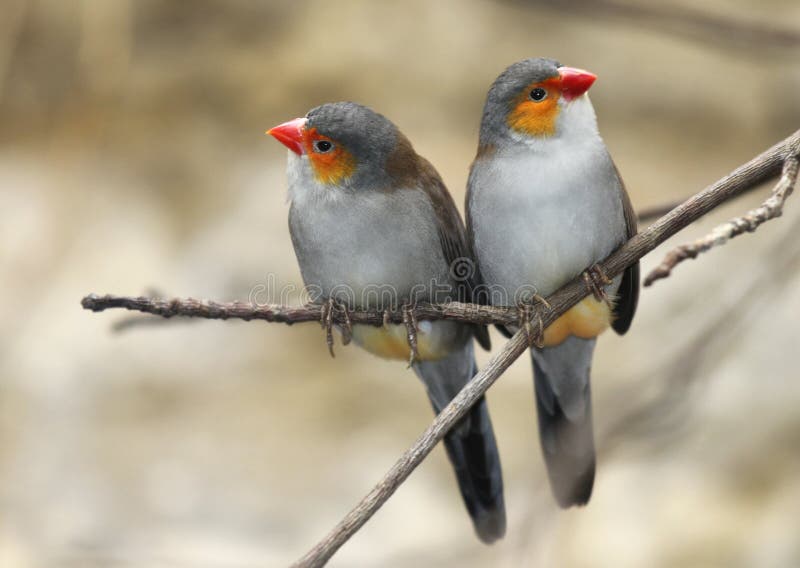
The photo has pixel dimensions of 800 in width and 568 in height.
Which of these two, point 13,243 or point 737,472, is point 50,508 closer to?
point 13,243

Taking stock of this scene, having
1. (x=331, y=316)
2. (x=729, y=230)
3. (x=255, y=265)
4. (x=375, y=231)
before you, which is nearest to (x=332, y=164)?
(x=375, y=231)

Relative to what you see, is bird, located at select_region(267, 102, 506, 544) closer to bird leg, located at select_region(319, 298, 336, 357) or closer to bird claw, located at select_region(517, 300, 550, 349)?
bird leg, located at select_region(319, 298, 336, 357)

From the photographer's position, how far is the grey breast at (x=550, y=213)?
2268 millimetres

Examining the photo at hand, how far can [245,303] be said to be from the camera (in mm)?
1828

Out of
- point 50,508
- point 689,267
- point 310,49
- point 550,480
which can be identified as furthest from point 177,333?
point 550,480

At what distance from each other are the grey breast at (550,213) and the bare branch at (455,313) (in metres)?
0.21

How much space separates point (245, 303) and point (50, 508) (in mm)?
3317

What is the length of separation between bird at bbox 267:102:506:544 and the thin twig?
995 mm

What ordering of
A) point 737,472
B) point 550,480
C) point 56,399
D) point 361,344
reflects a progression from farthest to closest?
point 56,399 < point 737,472 < point 361,344 < point 550,480

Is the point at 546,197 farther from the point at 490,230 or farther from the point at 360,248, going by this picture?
the point at 360,248

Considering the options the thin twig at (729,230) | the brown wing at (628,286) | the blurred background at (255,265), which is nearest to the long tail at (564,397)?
the brown wing at (628,286)

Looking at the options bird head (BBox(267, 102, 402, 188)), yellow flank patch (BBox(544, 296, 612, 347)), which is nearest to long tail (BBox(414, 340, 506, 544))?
yellow flank patch (BBox(544, 296, 612, 347))

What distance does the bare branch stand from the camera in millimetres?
1636

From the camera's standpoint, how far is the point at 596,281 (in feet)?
7.09
